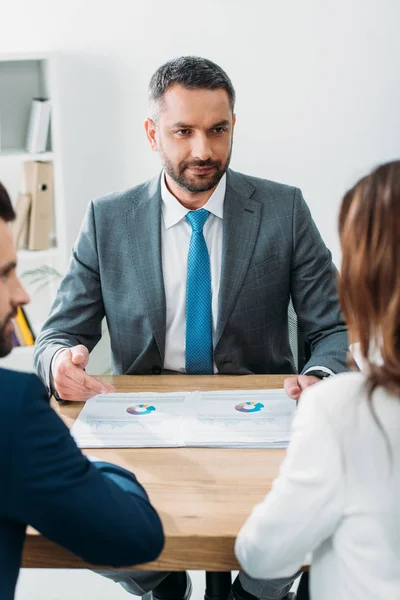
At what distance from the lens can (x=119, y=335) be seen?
7.29ft

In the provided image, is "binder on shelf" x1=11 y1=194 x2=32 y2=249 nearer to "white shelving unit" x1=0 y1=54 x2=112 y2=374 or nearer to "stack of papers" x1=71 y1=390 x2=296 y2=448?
"white shelving unit" x1=0 y1=54 x2=112 y2=374

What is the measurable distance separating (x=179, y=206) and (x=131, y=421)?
2.37 feet

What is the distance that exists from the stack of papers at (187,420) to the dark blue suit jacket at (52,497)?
396mm

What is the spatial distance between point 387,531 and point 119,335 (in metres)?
1.22

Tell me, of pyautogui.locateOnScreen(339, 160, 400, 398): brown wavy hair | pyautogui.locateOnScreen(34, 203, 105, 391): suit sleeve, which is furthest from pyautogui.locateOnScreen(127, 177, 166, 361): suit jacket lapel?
pyautogui.locateOnScreen(339, 160, 400, 398): brown wavy hair

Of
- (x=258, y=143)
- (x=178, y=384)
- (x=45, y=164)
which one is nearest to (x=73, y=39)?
(x=45, y=164)

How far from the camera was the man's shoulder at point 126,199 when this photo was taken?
7.42ft

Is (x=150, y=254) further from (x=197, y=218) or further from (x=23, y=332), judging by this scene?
(x=23, y=332)

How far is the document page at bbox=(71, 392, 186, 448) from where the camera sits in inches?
63.2

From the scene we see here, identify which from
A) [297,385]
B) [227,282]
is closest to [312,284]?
[227,282]

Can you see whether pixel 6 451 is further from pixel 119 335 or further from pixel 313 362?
pixel 119 335

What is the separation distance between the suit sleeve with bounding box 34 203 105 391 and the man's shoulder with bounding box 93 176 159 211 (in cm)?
3

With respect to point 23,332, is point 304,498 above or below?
above

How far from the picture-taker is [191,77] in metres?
2.17
